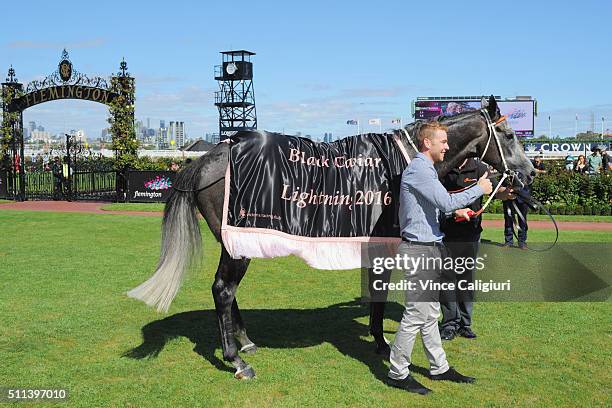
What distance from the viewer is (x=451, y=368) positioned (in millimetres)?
4977

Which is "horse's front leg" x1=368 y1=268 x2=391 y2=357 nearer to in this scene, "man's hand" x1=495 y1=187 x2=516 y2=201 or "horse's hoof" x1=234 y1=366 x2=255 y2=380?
"man's hand" x1=495 y1=187 x2=516 y2=201

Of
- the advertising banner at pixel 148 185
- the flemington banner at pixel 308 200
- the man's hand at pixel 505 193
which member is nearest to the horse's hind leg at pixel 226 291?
the flemington banner at pixel 308 200

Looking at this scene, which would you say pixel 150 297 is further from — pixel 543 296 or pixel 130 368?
pixel 543 296

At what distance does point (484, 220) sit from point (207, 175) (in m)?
13.6

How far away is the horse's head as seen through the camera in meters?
5.41

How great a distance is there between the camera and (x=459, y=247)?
6.05m

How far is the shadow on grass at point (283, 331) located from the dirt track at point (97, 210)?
387 inches

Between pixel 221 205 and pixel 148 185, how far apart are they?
1899 cm

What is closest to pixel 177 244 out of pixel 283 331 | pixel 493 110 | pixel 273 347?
pixel 273 347

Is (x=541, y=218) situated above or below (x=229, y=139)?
below

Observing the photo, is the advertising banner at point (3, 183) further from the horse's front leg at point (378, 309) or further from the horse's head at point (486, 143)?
the horse's head at point (486, 143)

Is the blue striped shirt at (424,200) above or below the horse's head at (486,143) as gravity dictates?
below

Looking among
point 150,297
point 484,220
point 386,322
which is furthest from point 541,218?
point 150,297

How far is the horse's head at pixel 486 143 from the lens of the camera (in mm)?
5414
